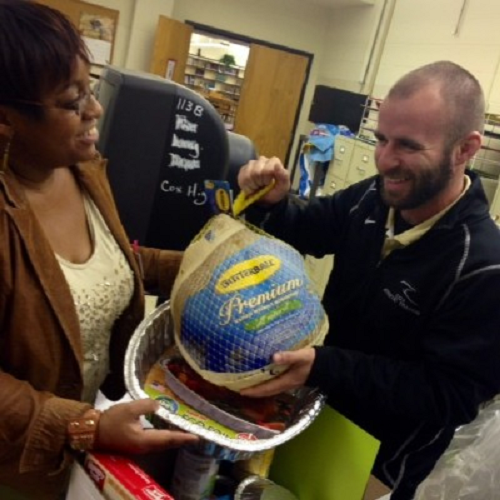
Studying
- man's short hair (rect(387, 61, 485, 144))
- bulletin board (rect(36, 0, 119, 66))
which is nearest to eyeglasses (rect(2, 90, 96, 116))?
man's short hair (rect(387, 61, 485, 144))

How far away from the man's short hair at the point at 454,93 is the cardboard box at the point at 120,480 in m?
0.84

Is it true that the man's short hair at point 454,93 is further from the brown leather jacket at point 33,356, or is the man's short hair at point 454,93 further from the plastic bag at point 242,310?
the brown leather jacket at point 33,356

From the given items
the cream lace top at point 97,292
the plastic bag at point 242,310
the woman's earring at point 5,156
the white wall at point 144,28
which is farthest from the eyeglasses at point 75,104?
the white wall at point 144,28

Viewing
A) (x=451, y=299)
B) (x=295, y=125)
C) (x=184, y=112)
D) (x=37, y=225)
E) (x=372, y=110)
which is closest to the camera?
(x=37, y=225)

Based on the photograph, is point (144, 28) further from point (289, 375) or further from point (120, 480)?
point (120, 480)

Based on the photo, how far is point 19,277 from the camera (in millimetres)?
873

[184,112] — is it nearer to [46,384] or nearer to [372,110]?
[46,384]

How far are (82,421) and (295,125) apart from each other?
7122 mm

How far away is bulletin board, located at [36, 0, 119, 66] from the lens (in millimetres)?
6195

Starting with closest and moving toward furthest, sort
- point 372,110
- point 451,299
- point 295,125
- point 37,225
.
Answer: point 37,225, point 451,299, point 372,110, point 295,125

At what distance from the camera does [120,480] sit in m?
0.68

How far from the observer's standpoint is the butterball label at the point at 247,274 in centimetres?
85

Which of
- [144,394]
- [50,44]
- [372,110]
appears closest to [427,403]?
[144,394]

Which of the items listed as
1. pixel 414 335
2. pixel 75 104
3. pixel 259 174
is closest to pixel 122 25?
pixel 259 174
